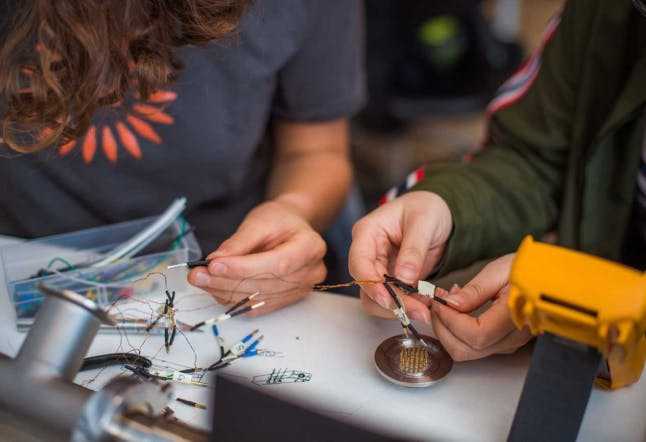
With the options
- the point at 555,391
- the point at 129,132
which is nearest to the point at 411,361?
the point at 555,391

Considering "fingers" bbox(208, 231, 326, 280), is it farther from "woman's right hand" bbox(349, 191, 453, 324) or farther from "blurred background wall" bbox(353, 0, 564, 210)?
"blurred background wall" bbox(353, 0, 564, 210)

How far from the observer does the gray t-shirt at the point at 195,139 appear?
0.95 metres

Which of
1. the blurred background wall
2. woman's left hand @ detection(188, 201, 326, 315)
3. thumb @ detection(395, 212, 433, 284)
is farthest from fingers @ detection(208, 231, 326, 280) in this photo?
the blurred background wall

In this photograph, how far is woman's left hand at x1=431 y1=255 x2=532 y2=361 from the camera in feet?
2.04

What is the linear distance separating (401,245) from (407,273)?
55mm

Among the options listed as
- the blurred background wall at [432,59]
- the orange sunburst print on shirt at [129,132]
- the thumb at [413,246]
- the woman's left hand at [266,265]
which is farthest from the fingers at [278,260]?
the blurred background wall at [432,59]

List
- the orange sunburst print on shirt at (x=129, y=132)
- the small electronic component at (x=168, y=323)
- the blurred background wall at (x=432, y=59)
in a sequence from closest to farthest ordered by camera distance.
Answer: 1. the small electronic component at (x=168, y=323)
2. the orange sunburst print on shirt at (x=129, y=132)
3. the blurred background wall at (x=432, y=59)

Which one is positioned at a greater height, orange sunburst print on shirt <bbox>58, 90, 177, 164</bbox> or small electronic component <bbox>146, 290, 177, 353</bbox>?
orange sunburst print on shirt <bbox>58, 90, 177, 164</bbox>

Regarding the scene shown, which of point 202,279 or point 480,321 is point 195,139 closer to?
point 202,279

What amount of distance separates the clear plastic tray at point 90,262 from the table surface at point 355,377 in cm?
4

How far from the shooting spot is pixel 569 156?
0.86 metres

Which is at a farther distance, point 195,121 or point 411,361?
point 195,121

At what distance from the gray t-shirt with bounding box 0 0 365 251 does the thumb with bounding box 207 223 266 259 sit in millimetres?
133

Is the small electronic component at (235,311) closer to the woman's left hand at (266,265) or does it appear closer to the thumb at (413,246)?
the woman's left hand at (266,265)
